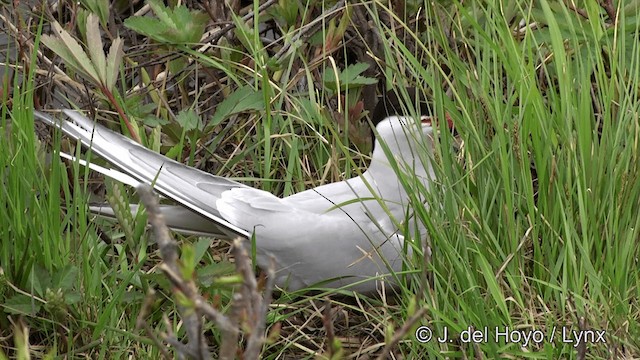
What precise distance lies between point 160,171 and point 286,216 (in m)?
0.32

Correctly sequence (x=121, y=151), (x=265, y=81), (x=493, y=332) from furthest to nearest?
(x=265, y=81)
(x=121, y=151)
(x=493, y=332)

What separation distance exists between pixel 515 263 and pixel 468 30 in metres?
1.12

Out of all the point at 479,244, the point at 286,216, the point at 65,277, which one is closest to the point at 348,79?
the point at 286,216

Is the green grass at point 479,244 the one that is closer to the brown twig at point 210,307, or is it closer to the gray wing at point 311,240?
the gray wing at point 311,240

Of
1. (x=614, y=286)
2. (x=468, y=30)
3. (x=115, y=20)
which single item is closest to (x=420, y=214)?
(x=614, y=286)

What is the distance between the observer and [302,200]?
266 cm

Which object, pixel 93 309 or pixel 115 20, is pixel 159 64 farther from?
pixel 93 309

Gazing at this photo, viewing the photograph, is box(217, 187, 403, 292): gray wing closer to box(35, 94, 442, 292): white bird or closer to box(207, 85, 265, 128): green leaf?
box(35, 94, 442, 292): white bird

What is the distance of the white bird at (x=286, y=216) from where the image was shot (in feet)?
8.29

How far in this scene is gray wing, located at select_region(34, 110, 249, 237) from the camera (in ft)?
8.45

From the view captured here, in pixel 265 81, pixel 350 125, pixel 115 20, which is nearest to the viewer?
pixel 265 81

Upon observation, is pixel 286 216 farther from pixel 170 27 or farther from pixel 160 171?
pixel 170 27

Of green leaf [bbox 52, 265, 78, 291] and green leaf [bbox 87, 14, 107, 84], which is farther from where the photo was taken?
green leaf [bbox 87, 14, 107, 84]

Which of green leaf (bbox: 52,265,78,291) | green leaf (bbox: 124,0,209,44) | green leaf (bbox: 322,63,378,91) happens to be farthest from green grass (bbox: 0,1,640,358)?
green leaf (bbox: 322,63,378,91)
